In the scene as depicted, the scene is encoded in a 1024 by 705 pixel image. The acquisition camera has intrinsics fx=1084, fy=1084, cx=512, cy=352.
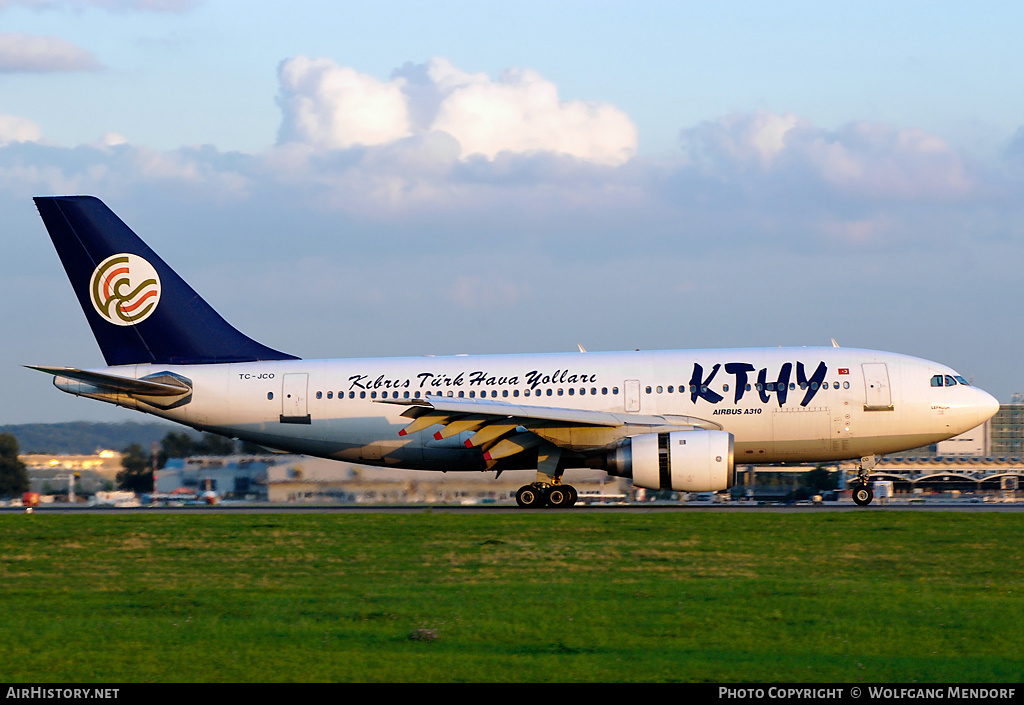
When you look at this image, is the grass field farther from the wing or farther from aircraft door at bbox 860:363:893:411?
aircraft door at bbox 860:363:893:411

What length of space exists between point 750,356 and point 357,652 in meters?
19.2

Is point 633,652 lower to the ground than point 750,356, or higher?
lower

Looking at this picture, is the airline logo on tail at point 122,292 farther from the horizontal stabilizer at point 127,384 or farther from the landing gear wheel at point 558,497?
the landing gear wheel at point 558,497

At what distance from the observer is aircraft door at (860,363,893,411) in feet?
86.6

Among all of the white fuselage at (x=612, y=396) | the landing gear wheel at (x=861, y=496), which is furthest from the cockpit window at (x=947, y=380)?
the landing gear wheel at (x=861, y=496)

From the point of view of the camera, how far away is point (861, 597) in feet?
40.5

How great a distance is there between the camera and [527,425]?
85.1 feet

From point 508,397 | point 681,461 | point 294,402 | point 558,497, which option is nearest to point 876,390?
point 681,461

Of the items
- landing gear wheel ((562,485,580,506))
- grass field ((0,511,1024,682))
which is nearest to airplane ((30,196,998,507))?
landing gear wheel ((562,485,580,506))

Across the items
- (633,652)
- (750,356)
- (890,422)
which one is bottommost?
(633,652)

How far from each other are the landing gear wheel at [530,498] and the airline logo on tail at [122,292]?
11.2 metres

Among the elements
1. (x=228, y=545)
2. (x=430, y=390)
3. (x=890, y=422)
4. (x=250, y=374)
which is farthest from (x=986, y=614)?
(x=250, y=374)

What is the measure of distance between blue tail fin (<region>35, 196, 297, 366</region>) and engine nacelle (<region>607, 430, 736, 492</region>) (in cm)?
1114

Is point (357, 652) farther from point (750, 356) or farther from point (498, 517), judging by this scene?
point (750, 356)
